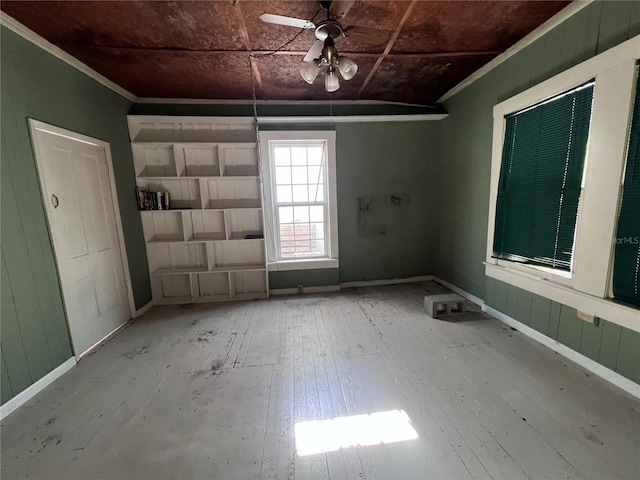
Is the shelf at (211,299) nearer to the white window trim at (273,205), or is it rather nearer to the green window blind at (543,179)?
the white window trim at (273,205)

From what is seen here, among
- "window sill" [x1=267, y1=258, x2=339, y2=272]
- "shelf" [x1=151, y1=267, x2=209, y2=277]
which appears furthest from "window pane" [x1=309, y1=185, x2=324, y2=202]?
"shelf" [x1=151, y1=267, x2=209, y2=277]

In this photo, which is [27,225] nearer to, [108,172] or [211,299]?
[108,172]

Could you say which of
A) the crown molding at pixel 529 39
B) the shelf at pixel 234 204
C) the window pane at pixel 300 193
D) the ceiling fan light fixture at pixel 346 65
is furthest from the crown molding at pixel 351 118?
the ceiling fan light fixture at pixel 346 65

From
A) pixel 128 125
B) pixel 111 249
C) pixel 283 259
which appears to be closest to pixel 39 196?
pixel 111 249

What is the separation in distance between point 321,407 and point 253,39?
10.0 feet

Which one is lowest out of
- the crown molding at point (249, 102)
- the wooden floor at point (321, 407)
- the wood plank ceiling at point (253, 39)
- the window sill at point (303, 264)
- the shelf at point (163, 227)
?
the wooden floor at point (321, 407)

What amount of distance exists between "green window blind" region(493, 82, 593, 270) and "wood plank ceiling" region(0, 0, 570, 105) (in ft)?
2.50

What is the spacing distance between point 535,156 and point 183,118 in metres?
4.02

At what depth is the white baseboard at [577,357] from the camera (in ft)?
5.76

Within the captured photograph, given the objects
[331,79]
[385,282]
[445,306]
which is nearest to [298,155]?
[331,79]

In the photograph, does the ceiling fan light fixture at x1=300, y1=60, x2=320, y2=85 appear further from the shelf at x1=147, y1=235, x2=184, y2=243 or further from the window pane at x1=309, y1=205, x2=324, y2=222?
the shelf at x1=147, y1=235, x2=184, y2=243

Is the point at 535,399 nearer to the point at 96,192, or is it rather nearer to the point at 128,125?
the point at 96,192

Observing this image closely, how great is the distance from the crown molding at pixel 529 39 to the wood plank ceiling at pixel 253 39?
0.16 feet

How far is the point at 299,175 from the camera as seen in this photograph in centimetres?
383
